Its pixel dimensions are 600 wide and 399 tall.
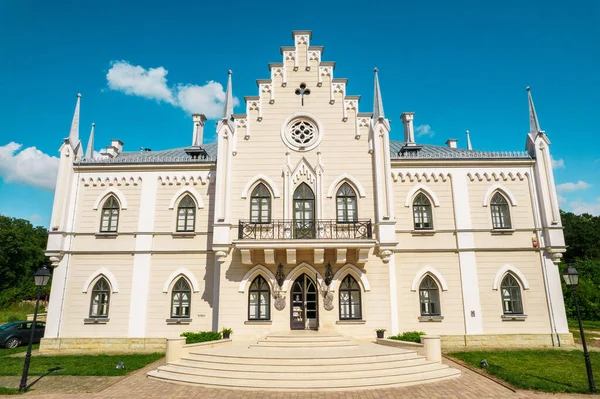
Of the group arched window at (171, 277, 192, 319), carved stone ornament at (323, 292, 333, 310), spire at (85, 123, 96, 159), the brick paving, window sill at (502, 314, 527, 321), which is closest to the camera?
the brick paving

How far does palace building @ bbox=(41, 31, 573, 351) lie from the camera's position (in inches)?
669

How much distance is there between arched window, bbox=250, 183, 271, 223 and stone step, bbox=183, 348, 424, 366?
6.71 metres

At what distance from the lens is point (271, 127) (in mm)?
18703

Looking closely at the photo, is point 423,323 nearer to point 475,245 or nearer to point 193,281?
point 475,245

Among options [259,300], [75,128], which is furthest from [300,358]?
[75,128]

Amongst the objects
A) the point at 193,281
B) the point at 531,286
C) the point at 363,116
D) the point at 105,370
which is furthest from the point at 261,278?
the point at 531,286

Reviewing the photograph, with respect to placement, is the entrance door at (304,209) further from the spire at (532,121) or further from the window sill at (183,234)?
the spire at (532,121)

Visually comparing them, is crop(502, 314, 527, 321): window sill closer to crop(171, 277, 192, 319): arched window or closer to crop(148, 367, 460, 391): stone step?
crop(148, 367, 460, 391): stone step

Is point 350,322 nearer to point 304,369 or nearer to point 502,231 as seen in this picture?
point 304,369

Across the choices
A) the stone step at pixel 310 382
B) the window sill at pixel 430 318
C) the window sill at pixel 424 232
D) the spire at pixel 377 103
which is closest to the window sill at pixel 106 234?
the stone step at pixel 310 382

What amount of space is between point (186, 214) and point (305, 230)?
21.9ft

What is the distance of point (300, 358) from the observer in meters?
12.0

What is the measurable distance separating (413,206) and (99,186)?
17.0 metres

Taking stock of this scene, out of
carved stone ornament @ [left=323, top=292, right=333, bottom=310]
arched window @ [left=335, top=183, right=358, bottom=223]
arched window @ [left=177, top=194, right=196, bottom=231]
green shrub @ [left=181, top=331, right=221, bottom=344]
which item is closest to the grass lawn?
carved stone ornament @ [left=323, top=292, right=333, bottom=310]
